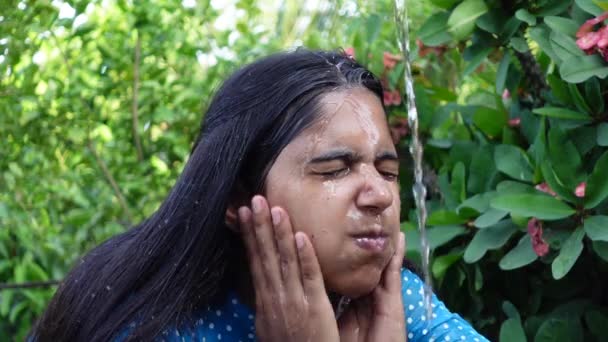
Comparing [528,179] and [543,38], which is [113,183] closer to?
[528,179]

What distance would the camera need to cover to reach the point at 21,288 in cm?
348

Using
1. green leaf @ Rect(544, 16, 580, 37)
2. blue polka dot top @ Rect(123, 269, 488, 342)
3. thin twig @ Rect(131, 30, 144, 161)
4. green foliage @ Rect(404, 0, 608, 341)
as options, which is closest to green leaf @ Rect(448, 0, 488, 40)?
green foliage @ Rect(404, 0, 608, 341)

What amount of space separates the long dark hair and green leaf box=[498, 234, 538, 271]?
66 centimetres

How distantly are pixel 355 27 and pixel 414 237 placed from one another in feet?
3.38

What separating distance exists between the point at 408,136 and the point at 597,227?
92cm

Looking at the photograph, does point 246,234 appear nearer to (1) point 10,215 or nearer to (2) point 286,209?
(2) point 286,209

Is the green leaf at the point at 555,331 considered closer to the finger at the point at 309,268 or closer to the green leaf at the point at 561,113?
the green leaf at the point at 561,113

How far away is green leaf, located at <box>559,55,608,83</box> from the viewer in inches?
111

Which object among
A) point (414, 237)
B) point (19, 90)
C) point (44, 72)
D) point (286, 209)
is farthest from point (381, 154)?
point (44, 72)

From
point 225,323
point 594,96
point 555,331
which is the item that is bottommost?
point 555,331

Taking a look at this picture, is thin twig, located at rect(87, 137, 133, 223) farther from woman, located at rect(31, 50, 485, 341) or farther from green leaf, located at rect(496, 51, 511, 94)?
green leaf, located at rect(496, 51, 511, 94)

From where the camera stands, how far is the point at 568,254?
282cm

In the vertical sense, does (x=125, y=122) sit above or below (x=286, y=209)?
below

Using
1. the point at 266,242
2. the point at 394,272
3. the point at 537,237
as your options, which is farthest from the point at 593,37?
the point at 266,242
